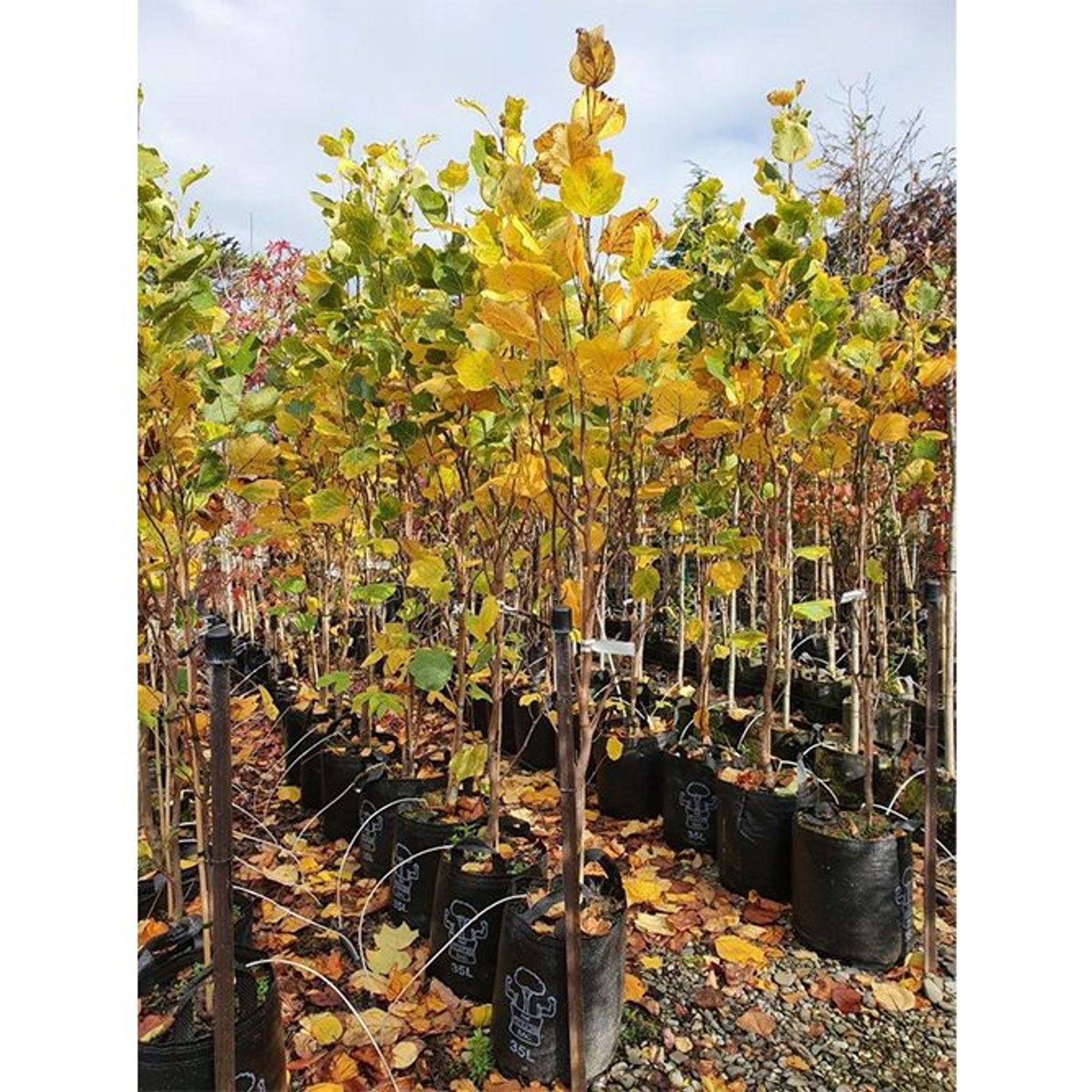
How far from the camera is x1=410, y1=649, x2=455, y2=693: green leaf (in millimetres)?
1065

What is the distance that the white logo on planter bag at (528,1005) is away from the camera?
3.48 ft

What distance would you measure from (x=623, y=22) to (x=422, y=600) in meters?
1.58

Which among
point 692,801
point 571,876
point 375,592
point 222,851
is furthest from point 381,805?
point 222,851

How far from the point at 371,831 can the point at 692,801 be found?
723mm

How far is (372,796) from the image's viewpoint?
68.4 inches

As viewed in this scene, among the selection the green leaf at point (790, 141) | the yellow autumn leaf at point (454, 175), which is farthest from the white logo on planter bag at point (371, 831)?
the green leaf at point (790, 141)

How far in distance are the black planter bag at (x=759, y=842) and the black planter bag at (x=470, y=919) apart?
1.60 ft

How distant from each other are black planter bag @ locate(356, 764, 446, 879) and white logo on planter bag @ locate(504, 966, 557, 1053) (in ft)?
1.96

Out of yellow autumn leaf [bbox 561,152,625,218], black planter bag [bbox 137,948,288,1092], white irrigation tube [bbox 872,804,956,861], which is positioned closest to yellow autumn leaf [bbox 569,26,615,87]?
yellow autumn leaf [bbox 561,152,625,218]

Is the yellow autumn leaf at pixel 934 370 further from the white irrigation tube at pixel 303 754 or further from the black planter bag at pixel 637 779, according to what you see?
the white irrigation tube at pixel 303 754

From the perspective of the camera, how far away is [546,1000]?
1060 millimetres

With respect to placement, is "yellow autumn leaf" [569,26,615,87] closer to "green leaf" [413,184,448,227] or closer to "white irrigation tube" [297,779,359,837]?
"green leaf" [413,184,448,227]

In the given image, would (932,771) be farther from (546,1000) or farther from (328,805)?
(328,805)
